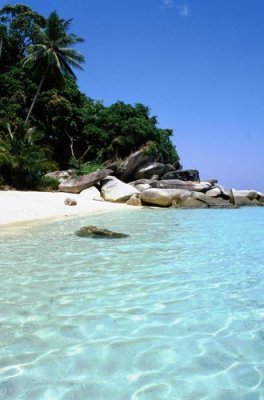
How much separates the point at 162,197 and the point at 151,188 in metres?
1.85

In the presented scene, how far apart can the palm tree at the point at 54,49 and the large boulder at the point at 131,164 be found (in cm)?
849

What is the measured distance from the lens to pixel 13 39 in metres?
35.3

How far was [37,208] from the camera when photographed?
1568cm

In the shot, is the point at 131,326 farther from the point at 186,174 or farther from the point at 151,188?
the point at 186,174

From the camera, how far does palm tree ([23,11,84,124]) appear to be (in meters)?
30.4

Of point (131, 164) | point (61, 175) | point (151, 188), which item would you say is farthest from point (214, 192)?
point (61, 175)

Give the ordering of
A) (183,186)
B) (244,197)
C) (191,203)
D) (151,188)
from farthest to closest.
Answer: (244,197) < (183,186) < (151,188) < (191,203)

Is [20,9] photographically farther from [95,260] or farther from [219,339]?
[219,339]

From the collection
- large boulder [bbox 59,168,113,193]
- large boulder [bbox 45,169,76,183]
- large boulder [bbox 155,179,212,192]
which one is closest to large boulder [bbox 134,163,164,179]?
large boulder [bbox 155,179,212,192]

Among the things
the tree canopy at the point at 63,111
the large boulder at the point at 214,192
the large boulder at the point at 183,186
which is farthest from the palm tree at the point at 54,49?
the large boulder at the point at 214,192

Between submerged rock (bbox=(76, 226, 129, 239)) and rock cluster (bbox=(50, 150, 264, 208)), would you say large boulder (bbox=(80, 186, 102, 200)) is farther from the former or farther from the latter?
submerged rock (bbox=(76, 226, 129, 239))

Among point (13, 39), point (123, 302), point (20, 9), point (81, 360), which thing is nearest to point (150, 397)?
point (81, 360)

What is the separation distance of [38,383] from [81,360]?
1.36ft

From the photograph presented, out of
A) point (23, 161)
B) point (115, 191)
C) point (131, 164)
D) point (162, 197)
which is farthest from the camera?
point (131, 164)
